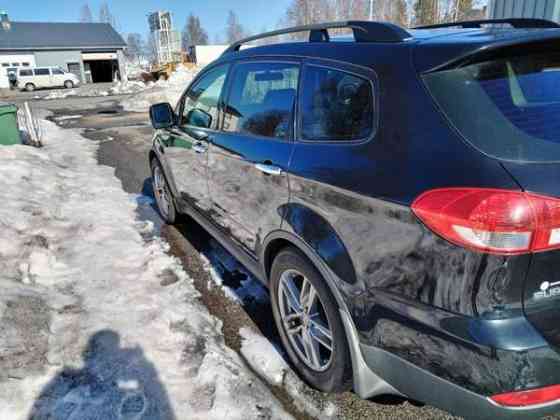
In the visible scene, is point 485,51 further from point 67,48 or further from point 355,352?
point 67,48

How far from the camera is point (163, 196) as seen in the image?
509cm

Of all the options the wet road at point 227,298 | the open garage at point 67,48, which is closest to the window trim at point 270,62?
the wet road at point 227,298

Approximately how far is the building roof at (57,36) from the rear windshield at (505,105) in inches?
1934

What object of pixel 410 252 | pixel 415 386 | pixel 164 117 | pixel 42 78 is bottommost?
pixel 415 386

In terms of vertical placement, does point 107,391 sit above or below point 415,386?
below

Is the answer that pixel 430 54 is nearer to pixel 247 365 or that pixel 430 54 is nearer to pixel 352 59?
pixel 352 59

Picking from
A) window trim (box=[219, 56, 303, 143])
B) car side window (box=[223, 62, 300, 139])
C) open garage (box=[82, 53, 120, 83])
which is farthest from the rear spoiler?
open garage (box=[82, 53, 120, 83])

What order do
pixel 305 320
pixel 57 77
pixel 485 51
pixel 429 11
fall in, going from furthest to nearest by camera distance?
pixel 429 11 → pixel 57 77 → pixel 305 320 → pixel 485 51

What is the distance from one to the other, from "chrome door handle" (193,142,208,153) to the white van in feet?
130

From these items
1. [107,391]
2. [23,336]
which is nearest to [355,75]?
[107,391]

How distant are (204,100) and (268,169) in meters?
1.61

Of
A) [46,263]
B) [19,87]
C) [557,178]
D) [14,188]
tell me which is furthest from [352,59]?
[19,87]

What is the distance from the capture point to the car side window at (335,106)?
1868mm

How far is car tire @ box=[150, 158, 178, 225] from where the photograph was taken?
15.8 ft
